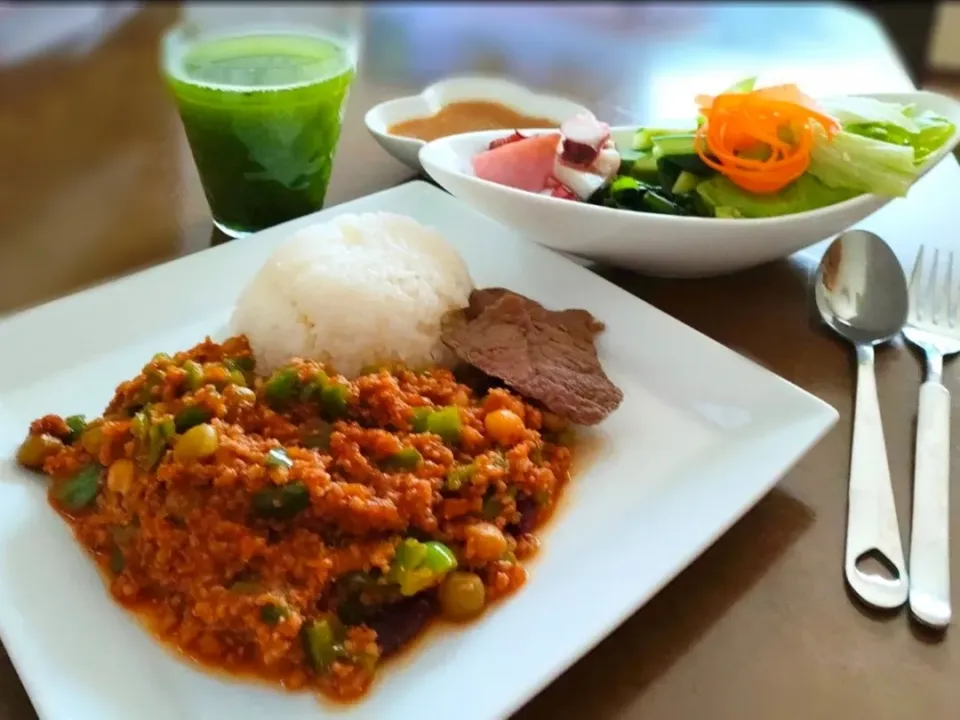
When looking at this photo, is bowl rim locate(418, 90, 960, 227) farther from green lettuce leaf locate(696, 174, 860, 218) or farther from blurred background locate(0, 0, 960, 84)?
blurred background locate(0, 0, 960, 84)

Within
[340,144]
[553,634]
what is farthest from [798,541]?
[340,144]

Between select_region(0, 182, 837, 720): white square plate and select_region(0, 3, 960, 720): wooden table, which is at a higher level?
select_region(0, 182, 837, 720): white square plate

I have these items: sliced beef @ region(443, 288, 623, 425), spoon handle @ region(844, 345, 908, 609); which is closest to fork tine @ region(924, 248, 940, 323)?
spoon handle @ region(844, 345, 908, 609)

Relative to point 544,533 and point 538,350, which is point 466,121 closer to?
point 538,350

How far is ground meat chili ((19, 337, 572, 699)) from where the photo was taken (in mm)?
1146

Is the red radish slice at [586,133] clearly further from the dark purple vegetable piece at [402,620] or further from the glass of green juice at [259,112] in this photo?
the dark purple vegetable piece at [402,620]

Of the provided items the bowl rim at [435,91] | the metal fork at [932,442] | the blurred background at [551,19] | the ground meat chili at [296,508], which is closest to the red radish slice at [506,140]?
the bowl rim at [435,91]

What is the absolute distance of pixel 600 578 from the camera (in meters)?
1.19

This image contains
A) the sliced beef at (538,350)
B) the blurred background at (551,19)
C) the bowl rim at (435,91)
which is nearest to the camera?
the sliced beef at (538,350)

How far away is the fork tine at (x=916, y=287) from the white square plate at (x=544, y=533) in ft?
1.64

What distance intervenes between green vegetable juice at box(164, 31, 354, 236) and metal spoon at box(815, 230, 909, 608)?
3.67 feet

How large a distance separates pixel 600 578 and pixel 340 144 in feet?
5.78

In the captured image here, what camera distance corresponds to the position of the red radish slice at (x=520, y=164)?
6.27 ft

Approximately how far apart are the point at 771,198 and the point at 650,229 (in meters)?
0.31
